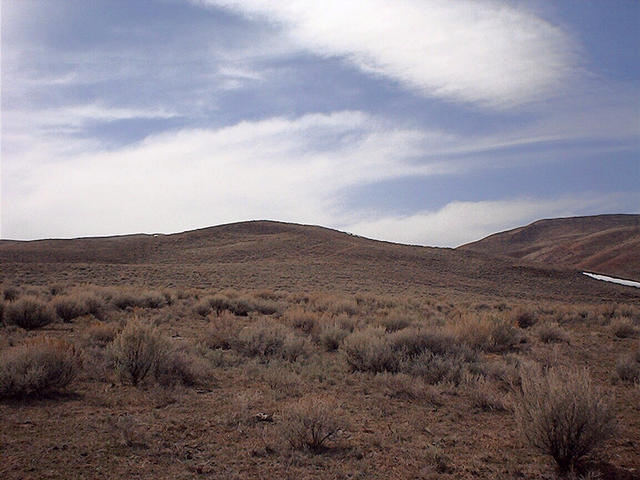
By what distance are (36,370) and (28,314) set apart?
7758 millimetres

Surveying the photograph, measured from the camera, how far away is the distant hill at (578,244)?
81562 mm

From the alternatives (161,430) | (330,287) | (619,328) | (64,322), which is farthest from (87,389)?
(330,287)

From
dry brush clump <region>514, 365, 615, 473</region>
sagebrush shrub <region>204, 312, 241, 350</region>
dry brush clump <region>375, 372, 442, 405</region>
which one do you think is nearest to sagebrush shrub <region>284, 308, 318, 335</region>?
sagebrush shrub <region>204, 312, 241, 350</region>

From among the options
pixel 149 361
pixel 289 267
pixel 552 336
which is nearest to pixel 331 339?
pixel 149 361

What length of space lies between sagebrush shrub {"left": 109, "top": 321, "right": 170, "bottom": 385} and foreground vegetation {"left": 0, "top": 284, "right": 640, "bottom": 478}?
3cm

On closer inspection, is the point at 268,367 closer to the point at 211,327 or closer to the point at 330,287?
the point at 211,327

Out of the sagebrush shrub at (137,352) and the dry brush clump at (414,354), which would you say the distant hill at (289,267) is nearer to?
the dry brush clump at (414,354)

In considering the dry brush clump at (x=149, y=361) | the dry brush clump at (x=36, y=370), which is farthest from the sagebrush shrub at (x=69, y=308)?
the dry brush clump at (x=36, y=370)

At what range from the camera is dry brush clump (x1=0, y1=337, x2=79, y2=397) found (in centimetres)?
730

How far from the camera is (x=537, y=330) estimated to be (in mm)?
15531

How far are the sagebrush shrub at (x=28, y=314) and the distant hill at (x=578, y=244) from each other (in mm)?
58184

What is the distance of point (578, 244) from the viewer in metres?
101

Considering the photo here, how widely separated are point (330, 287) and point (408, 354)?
2634 cm

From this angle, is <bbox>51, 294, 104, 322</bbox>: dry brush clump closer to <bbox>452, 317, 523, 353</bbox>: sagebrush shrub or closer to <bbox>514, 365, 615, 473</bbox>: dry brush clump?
<bbox>452, 317, 523, 353</bbox>: sagebrush shrub
